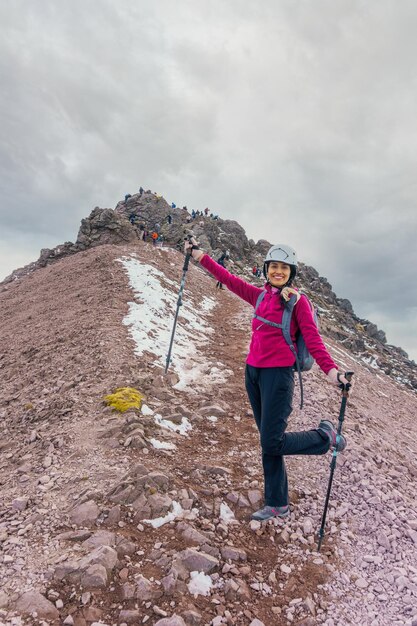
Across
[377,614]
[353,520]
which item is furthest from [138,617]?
[353,520]

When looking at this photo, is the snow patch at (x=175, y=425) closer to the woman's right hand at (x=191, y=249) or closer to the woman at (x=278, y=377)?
the woman at (x=278, y=377)

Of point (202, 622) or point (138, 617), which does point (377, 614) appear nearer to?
point (202, 622)

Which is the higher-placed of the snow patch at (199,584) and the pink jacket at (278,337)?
the pink jacket at (278,337)

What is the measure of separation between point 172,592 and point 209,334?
1474cm


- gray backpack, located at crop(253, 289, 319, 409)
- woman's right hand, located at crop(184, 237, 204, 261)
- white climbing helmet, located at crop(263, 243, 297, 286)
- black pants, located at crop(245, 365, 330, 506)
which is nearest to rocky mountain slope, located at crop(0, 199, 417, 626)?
black pants, located at crop(245, 365, 330, 506)

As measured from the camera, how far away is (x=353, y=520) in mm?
5844

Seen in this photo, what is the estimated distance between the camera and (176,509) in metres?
5.44

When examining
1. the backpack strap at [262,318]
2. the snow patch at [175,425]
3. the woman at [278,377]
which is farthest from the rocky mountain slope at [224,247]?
the woman at [278,377]

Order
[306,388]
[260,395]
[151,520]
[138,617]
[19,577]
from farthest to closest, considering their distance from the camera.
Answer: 1. [306,388]
2. [260,395]
3. [151,520]
4. [19,577]
5. [138,617]

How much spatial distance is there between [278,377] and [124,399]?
4.28m

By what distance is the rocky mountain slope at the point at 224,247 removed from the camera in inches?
1900

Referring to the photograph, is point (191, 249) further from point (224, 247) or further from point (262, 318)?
point (224, 247)

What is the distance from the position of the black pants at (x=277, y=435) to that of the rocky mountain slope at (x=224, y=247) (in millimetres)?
41736

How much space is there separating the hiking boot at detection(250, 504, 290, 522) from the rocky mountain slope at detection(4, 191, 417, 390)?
137 feet
